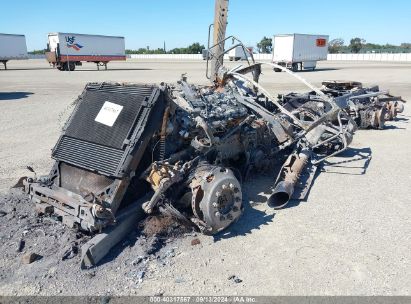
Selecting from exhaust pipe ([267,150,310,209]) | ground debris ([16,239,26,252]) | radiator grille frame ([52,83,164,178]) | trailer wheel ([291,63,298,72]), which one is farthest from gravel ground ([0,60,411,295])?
trailer wheel ([291,63,298,72])

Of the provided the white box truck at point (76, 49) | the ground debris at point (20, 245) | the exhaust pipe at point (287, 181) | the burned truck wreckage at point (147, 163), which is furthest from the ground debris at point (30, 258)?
the white box truck at point (76, 49)

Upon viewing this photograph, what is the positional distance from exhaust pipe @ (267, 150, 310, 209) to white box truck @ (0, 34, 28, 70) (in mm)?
37336

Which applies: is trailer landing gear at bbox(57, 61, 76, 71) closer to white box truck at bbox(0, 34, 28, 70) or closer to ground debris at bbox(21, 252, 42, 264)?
white box truck at bbox(0, 34, 28, 70)

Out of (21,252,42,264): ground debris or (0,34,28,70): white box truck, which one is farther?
(0,34,28,70): white box truck

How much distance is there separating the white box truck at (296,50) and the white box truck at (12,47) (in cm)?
2535

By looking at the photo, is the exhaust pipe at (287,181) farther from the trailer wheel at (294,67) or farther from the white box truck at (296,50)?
the trailer wheel at (294,67)

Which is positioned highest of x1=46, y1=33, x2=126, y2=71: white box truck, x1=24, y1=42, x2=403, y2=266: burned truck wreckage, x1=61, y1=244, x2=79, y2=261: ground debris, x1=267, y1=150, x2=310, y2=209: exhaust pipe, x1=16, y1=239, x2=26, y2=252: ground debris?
x1=46, y1=33, x2=126, y2=71: white box truck

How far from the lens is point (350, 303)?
3094 millimetres

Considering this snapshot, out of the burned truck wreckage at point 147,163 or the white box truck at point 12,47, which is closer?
the burned truck wreckage at point 147,163

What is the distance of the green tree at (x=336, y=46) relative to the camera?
79.6 metres

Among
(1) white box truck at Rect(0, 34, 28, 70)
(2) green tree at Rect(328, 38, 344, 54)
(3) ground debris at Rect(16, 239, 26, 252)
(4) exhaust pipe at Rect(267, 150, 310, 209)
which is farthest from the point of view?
(2) green tree at Rect(328, 38, 344, 54)

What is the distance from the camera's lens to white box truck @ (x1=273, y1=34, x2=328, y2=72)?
101 feet

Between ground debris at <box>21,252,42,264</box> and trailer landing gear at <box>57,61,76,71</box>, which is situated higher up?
trailer landing gear at <box>57,61,76,71</box>

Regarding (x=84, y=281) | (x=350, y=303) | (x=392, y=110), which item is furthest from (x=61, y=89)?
(x=350, y=303)
